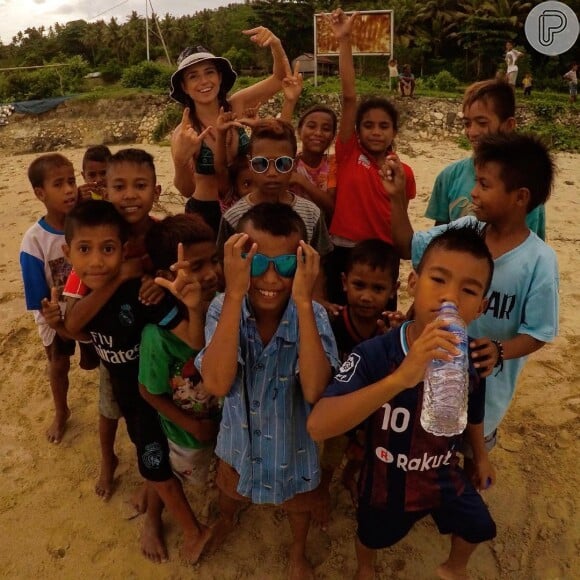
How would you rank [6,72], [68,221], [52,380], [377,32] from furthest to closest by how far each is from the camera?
[6,72] < [377,32] < [52,380] < [68,221]

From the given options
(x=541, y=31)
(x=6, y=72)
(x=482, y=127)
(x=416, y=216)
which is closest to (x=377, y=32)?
(x=541, y=31)

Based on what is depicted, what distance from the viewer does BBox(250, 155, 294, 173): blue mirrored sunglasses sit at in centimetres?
251

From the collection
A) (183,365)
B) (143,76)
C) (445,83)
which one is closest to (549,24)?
(445,83)

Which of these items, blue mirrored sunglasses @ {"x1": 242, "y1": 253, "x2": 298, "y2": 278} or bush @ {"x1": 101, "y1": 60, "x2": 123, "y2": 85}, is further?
bush @ {"x1": 101, "y1": 60, "x2": 123, "y2": 85}

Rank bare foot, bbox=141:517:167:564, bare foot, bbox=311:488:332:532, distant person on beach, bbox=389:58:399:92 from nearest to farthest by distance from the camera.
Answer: bare foot, bbox=141:517:167:564 < bare foot, bbox=311:488:332:532 < distant person on beach, bbox=389:58:399:92

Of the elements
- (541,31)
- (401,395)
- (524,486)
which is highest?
(541,31)

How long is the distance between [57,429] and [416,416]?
2.57 meters

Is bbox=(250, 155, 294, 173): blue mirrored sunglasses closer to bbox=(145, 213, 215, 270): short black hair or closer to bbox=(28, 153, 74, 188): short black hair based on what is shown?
bbox=(145, 213, 215, 270): short black hair

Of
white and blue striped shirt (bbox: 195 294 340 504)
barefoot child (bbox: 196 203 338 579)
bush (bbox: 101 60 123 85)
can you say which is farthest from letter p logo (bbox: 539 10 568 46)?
bush (bbox: 101 60 123 85)

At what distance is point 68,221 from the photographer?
6.85 feet

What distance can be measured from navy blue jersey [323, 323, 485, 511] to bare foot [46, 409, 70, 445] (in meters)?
2.25

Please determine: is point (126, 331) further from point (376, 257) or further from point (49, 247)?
point (376, 257)

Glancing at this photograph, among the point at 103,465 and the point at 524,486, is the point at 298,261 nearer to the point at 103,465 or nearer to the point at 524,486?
the point at 103,465

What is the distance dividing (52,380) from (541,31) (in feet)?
36.3
